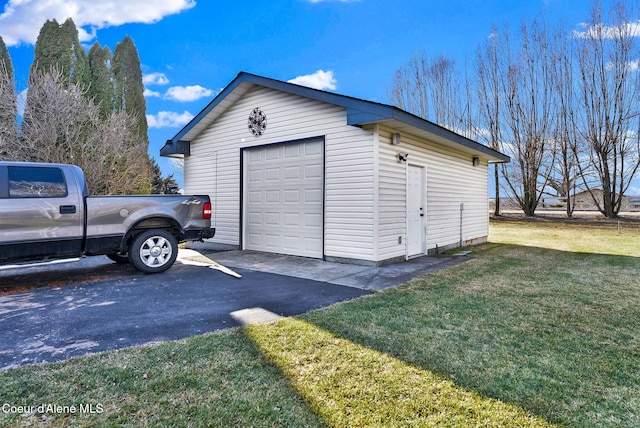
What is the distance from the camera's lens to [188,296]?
175 inches

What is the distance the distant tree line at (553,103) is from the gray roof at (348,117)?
10881 mm

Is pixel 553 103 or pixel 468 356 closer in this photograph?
pixel 468 356

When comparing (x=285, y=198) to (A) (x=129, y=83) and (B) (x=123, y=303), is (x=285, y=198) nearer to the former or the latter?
(B) (x=123, y=303)

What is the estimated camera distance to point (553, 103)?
62.5 feet

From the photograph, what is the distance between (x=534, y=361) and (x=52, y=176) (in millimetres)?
5914

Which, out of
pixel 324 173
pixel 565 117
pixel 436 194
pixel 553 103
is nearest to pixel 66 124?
pixel 324 173

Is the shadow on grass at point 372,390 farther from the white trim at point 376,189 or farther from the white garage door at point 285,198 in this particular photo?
the white garage door at point 285,198

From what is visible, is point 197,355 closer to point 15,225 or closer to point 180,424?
point 180,424

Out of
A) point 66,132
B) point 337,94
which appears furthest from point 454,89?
point 66,132

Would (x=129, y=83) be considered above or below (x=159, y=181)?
above

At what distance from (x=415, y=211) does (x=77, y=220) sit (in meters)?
6.16

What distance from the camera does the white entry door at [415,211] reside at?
7508 mm

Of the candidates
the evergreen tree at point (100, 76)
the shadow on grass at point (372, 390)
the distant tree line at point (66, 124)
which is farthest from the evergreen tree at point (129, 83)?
the shadow on grass at point (372, 390)

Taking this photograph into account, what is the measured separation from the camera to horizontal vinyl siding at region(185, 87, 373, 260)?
21.5 feet
